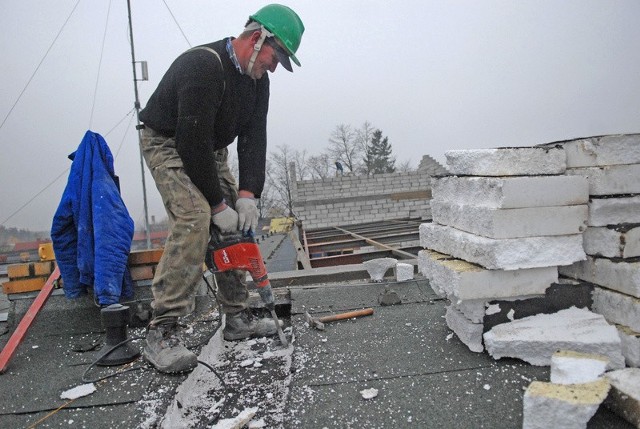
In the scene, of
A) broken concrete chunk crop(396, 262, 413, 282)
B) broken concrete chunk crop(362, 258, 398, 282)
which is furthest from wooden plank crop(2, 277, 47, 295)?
broken concrete chunk crop(396, 262, 413, 282)

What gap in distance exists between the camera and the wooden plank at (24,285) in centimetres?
281

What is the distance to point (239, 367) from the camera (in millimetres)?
1950

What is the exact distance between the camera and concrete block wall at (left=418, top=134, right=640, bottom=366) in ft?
5.43

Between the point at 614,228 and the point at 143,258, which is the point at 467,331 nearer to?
the point at 614,228

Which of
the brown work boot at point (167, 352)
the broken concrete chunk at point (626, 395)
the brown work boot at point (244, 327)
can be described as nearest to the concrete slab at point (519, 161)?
the broken concrete chunk at point (626, 395)

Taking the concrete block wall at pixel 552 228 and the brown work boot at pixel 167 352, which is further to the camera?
the brown work boot at pixel 167 352

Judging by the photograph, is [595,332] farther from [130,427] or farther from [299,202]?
[299,202]

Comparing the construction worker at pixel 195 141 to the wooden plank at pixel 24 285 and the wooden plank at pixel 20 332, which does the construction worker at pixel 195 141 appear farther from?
the wooden plank at pixel 24 285

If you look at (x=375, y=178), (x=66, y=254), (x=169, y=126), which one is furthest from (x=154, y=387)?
(x=375, y=178)

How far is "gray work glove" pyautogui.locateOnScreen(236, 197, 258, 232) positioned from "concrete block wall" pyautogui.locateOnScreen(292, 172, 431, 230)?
10.1 m

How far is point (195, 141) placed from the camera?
1.84 meters

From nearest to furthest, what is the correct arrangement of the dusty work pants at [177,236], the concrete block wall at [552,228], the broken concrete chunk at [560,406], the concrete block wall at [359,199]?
the broken concrete chunk at [560,406] → the concrete block wall at [552,228] → the dusty work pants at [177,236] → the concrete block wall at [359,199]

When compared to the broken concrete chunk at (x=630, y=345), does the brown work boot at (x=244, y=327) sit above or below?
below

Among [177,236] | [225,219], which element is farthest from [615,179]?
[177,236]
